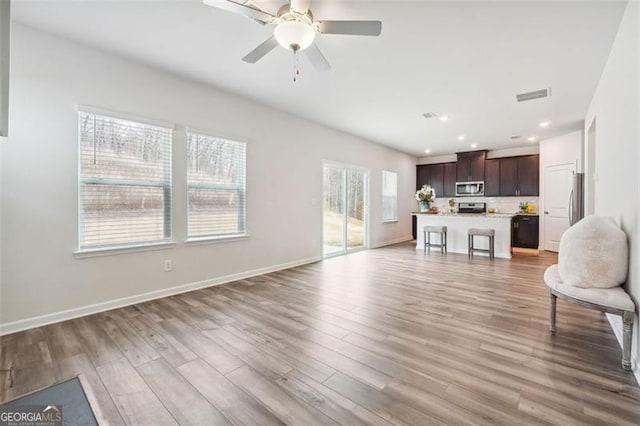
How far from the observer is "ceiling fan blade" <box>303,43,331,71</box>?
2.41 metres

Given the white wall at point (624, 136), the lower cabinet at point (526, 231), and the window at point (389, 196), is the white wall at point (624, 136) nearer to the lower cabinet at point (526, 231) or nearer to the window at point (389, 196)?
the lower cabinet at point (526, 231)

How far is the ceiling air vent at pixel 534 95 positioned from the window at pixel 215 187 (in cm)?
418

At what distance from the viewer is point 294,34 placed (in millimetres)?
2072

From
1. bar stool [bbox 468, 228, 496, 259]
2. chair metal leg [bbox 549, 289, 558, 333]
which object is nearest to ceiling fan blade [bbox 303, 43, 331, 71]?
chair metal leg [bbox 549, 289, 558, 333]

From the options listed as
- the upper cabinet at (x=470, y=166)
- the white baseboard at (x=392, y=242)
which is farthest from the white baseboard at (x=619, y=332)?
the upper cabinet at (x=470, y=166)

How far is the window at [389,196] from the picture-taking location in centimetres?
794

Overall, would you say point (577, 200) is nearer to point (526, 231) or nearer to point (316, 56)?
point (526, 231)

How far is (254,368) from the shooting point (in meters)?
A: 1.96

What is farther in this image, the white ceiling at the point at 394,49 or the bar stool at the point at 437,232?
the bar stool at the point at 437,232

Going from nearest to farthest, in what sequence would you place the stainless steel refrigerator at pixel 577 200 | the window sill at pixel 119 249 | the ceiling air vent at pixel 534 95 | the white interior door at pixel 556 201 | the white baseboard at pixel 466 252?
the window sill at pixel 119 249 < the ceiling air vent at pixel 534 95 < the stainless steel refrigerator at pixel 577 200 < the white baseboard at pixel 466 252 < the white interior door at pixel 556 201

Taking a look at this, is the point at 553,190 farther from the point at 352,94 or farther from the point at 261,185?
the point at 261,185

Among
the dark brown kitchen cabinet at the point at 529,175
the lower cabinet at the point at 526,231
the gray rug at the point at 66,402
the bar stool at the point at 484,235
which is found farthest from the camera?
the dark brown kitchen cabinet at the point at 529,175

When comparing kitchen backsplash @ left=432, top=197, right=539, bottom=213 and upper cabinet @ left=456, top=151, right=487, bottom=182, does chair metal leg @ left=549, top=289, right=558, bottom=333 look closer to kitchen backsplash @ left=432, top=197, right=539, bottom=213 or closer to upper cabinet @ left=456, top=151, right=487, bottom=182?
kitchen backsplash @ left=432, top=197, right=539, bottom=213

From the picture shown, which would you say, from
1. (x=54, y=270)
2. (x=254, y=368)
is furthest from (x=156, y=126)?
(x=254, y=368)
